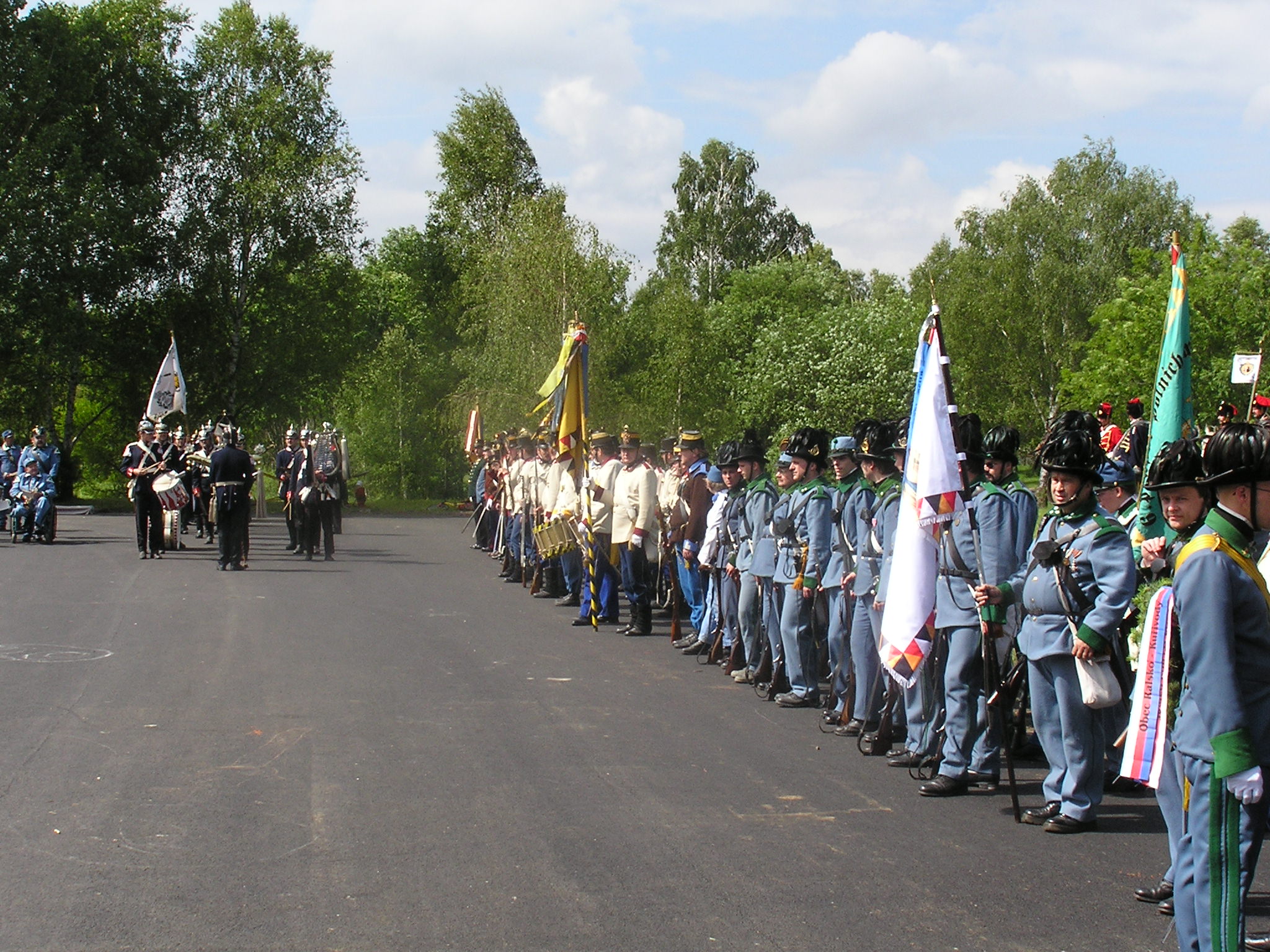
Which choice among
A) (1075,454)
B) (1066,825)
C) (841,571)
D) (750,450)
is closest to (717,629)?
(750,450)

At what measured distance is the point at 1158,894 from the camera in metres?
5.52

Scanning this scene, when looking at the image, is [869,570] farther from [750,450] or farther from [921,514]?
[750,450]

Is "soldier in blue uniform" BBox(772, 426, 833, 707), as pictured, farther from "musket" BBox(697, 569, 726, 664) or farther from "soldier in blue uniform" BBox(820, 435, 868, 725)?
"musket" BBox(697, 569, 726, 664)

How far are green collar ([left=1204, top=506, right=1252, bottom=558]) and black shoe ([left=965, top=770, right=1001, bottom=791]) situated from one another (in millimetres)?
3428

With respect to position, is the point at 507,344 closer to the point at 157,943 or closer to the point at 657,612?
the point at 657,612

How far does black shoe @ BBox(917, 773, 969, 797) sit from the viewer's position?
727cm

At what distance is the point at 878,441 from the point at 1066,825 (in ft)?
9.82

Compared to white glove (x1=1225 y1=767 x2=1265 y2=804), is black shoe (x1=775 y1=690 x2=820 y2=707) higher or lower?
lower

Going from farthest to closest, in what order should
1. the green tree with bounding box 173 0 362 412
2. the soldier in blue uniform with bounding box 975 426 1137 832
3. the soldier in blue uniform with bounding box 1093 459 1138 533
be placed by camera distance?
the green tree with bounding box 173 0 362 412
the soldier in blue uniform with bounding box 1093 459 1138 533
the soldier in blue uniform with bounding box 975 426 1137 832

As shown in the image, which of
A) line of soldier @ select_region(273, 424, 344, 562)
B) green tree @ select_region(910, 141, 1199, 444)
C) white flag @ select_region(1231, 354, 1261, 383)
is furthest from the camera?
green tree @ select_region(910, 141, 1199, 444)

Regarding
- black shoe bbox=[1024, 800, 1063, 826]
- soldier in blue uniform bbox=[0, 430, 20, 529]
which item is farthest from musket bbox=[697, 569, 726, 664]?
soldier in blue uniform bbox=[0, 430, 20, 529]

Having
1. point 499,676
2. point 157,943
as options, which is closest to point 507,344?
point 499,676

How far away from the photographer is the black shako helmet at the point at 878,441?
8688 mm

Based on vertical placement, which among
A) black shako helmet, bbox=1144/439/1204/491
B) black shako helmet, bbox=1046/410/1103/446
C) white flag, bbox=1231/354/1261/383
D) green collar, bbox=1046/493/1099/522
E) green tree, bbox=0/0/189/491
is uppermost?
green tree, bbox=0/0/189/491
